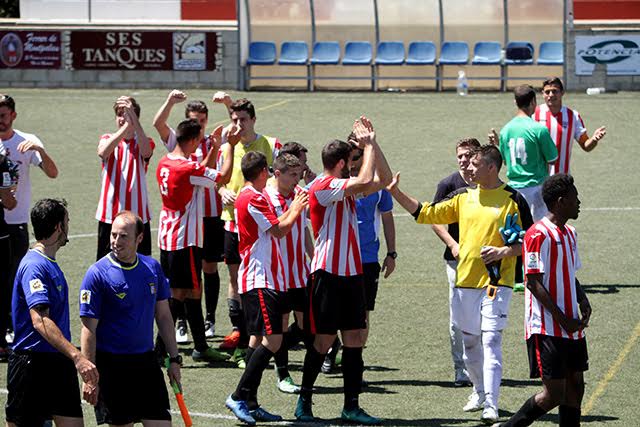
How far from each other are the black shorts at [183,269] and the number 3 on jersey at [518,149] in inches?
168

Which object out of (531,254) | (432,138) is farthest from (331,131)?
(531,254)

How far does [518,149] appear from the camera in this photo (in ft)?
44.7

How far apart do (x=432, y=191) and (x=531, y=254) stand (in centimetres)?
1152

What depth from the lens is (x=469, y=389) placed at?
1027 cm

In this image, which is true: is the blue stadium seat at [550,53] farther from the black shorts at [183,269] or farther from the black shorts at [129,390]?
the black shorts at [129,390]

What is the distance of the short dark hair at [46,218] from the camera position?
24.6 feet

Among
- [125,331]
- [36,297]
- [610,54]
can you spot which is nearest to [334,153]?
[125,331]

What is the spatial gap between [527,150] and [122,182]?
4707 millimetres

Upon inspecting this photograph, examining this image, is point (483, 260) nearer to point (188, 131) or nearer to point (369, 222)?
point (369, 222)

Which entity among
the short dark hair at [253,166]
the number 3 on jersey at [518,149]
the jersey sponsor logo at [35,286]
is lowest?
the jersey sponsor logo at [35,286]

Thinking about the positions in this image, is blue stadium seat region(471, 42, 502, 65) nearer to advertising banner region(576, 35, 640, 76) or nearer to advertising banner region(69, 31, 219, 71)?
advertising banner region(576, 35, 640, 76)

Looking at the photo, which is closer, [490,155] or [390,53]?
[490,155]

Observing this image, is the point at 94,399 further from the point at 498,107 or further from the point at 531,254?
the point at 498,107

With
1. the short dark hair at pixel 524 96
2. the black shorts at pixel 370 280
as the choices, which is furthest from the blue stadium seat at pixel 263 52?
the black shorts at pixel 370 280
